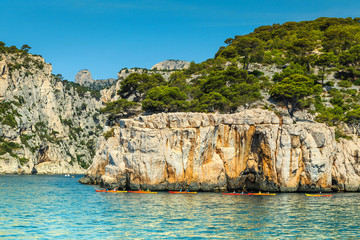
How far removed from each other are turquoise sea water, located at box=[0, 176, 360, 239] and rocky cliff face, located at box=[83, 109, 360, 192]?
9796 mm

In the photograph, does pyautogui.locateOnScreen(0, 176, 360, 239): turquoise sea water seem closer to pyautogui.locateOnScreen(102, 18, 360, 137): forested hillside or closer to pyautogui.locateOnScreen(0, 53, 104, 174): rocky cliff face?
pyautogui.locateOnScreen(102, 18, 360, 137): forested hillside

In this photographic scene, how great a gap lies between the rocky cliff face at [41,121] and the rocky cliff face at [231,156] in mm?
89906

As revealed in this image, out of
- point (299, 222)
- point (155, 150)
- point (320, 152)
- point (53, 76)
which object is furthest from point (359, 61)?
point (53, 76)

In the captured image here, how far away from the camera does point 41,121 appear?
15825 centimetres

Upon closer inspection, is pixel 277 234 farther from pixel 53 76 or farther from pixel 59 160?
pixel 53 76

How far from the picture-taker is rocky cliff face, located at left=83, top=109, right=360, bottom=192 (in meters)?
58.9

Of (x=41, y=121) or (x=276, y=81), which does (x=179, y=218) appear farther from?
(x=41, y=121)

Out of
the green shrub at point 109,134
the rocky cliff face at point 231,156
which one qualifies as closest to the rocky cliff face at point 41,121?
the green shrub at point 109,134

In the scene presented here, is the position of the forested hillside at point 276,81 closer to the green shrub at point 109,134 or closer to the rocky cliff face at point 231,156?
the green shrub at point 109,134

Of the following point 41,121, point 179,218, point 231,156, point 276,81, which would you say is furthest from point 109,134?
point 41,121

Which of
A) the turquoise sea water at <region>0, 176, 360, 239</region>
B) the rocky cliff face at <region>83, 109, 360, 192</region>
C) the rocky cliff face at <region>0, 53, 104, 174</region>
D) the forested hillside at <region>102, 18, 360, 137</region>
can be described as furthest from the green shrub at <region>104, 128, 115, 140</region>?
the rocky cliff face at <region>0, 53, 104, 174</region>

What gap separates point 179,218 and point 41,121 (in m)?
139

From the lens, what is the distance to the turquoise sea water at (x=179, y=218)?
2784 cm

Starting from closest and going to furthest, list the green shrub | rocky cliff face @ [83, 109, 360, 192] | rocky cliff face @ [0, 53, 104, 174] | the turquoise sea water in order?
the turquoise sea water → rocky cliff face @ [83, 109, 360, 192] → the green shrub → rocky cliff face @ [0, 53, 104, 174]
